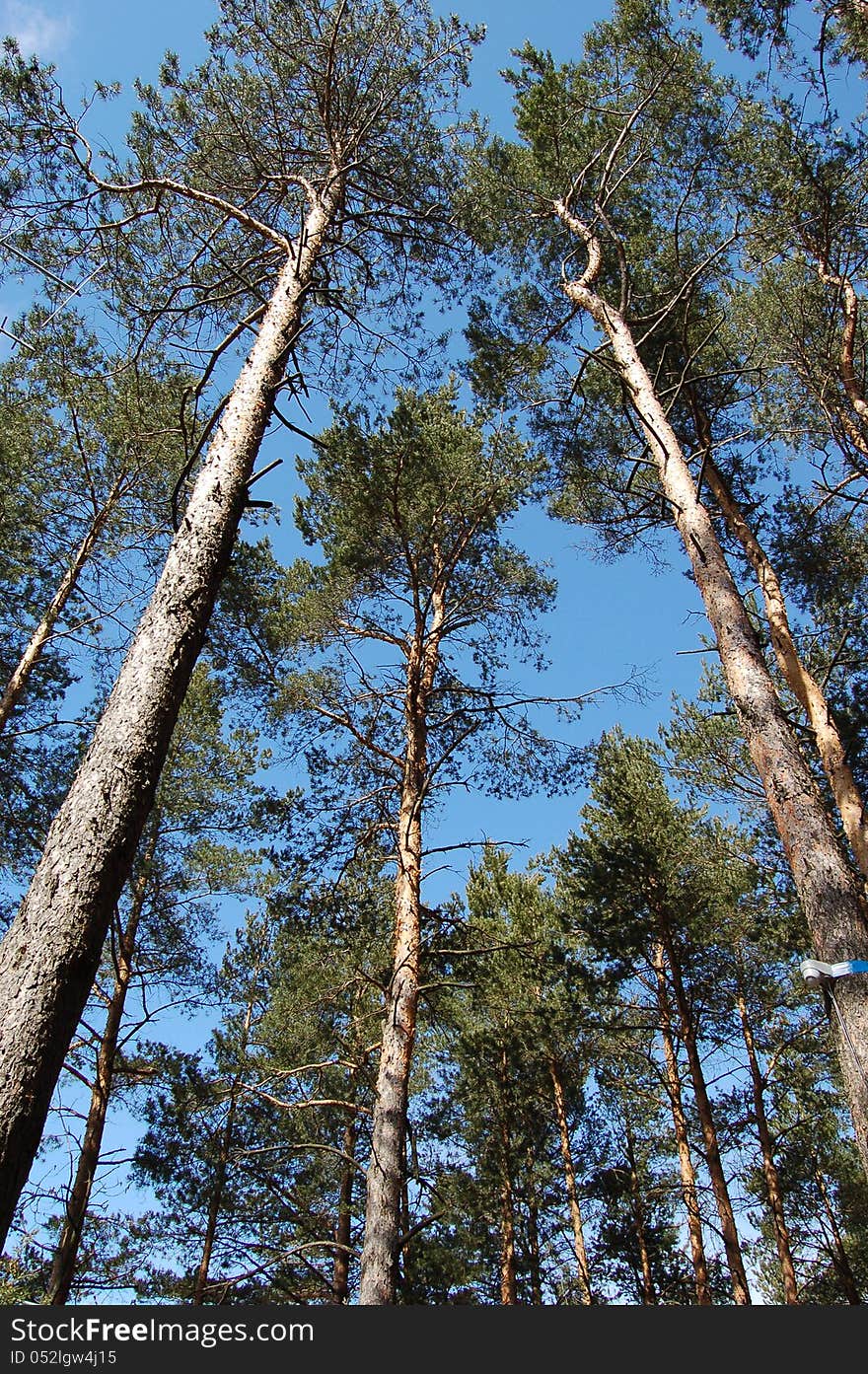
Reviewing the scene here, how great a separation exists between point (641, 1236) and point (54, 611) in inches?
477

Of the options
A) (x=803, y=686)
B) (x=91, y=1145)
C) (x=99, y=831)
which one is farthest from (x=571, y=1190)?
(x=99, y=831)

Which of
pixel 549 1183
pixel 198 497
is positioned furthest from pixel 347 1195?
pixel 198 497

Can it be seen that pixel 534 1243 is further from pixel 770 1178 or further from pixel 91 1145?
pixel 91 1145

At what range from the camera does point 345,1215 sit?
10961 millimetres

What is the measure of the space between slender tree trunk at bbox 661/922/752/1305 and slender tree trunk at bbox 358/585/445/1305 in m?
4.42

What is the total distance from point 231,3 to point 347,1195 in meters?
13.8

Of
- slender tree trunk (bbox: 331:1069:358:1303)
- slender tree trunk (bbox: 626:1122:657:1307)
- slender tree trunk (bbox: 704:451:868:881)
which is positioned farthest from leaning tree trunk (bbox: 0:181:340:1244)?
slender tree trunk (bbox: 626:1122:657:1307)

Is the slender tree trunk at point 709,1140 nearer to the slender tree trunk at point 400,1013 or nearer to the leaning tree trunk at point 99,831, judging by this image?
the slender tree trunk at point 400,1013

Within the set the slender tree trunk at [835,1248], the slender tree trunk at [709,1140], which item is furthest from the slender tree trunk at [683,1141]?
the slender tree trunk at [835,1248]

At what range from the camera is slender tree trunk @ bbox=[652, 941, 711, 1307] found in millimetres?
8789

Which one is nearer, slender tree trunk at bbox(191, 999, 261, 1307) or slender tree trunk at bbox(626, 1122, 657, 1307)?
slender tree trunk at bbox(191, 999, 261, 1307)

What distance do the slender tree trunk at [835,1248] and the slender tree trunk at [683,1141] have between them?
209 cm

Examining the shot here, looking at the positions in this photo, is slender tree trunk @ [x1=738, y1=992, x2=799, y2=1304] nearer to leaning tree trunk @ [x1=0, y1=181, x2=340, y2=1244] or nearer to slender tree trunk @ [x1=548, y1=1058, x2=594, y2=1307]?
slender tree trunk @ [x1=548, y1=1058, x2=594, y2=1307]

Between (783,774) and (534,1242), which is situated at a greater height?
(534,1242)
